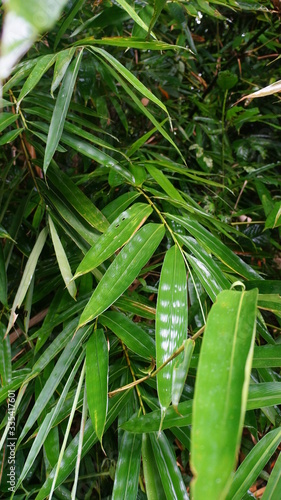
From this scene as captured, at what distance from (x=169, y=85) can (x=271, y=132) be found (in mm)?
348

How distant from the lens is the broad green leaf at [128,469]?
1.48 feet

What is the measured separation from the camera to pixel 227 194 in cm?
105

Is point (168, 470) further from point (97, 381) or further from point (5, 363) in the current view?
point (5, 363)

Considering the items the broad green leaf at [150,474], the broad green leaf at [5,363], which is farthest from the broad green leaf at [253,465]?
the broad green leaf at [5,363]

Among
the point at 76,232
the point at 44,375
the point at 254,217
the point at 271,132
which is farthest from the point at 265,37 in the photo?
the point at 44,375

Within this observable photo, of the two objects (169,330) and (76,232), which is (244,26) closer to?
(76,232)

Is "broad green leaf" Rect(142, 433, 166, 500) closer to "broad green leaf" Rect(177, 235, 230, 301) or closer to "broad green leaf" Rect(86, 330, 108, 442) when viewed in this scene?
"broad green leaf" Rect(86, 330, 108, 442)

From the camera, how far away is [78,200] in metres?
0.56

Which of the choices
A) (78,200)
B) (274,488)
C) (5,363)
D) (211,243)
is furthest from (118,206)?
(274,488)

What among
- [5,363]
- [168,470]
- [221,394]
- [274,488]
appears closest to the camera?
[221,394]

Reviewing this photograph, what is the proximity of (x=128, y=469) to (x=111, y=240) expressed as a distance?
257 mm

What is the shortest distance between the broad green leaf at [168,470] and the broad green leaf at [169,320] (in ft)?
0.45

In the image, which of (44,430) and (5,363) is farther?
(5,363)

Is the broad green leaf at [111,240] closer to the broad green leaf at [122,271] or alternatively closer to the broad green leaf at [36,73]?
the broad green leaf at [122,271]
